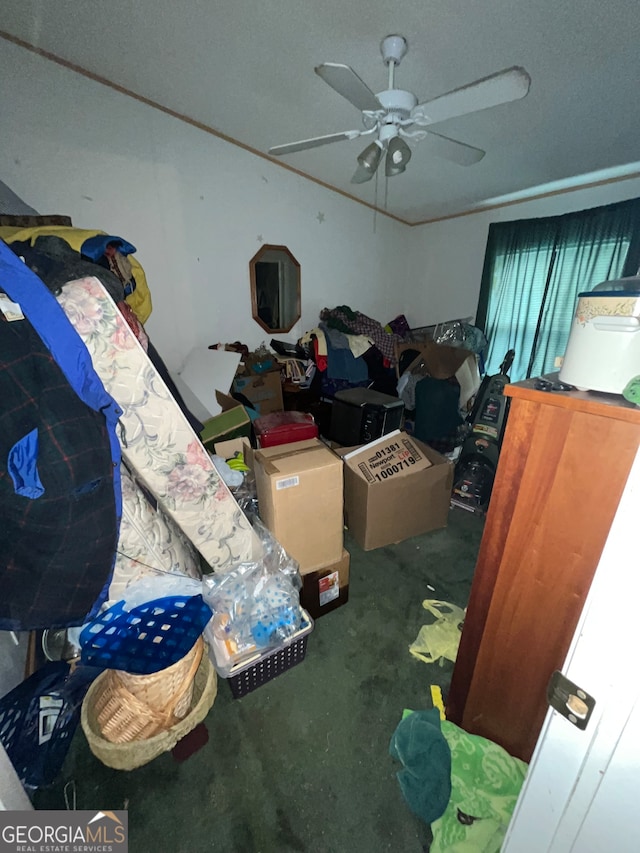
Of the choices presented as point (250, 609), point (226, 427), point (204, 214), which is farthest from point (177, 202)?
point (250, 609)

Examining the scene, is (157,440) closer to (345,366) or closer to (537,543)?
(537,543)

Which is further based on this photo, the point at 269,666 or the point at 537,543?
the point at 269,666

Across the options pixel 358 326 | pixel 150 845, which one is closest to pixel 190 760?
pixel 150 845

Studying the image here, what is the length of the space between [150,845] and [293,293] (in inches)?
145

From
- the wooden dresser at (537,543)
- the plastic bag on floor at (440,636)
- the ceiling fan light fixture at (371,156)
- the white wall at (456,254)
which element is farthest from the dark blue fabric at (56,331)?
A: the white wall at (456,254)

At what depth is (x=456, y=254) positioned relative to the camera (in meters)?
3.84

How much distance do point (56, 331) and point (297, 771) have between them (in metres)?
1.48

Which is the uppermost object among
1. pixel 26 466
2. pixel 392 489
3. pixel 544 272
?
pixel 544 272

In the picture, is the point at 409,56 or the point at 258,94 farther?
the point at 258,94

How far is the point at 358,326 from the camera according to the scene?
11.8 ft

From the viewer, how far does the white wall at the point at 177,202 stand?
2316 mm

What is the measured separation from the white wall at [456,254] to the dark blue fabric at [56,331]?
3.70m

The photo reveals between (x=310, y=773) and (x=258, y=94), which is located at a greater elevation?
(x=258, y=94)

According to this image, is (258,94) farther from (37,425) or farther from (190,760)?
(190,760)
